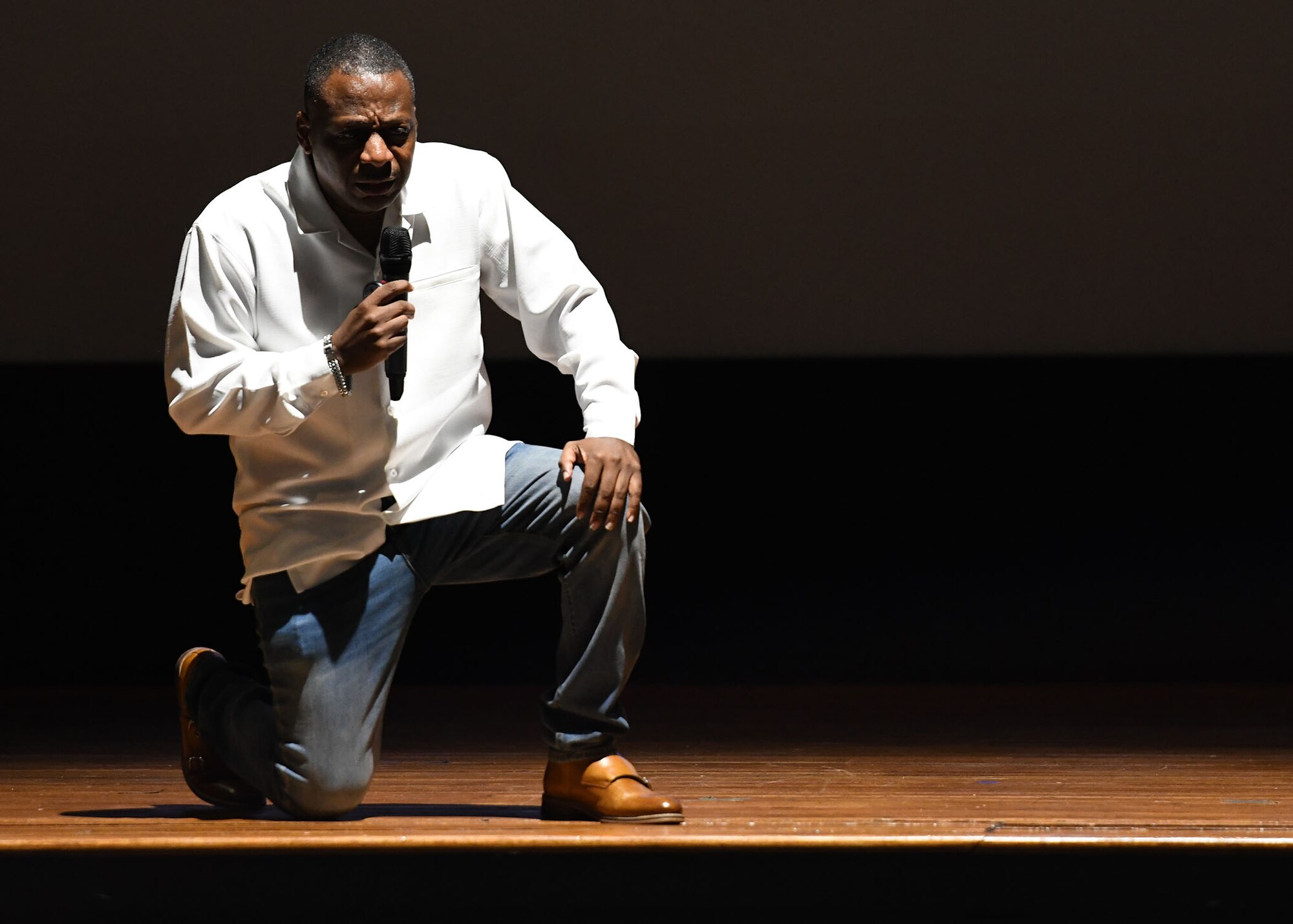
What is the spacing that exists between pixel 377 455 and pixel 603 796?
52 cm

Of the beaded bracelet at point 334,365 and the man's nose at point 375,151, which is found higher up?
the man's nose at point 375,151

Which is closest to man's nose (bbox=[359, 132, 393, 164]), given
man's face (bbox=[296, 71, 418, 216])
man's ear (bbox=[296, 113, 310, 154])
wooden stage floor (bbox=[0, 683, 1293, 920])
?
man's face (bbox=[296, 71, 418, 216])

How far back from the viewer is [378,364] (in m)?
1.87

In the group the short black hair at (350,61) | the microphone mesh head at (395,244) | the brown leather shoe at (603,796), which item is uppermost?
the short black hair at (350,61)

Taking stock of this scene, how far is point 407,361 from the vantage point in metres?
1.93

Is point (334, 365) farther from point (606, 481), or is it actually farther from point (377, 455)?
point (606, 481)

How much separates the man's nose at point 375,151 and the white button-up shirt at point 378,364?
0.42ft

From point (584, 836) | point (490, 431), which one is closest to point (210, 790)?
point (584, 836)

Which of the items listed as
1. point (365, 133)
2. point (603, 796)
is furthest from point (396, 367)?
point (603, 796)

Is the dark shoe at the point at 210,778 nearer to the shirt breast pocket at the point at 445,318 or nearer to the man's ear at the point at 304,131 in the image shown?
the shirt breast pocket at the point at 445,318

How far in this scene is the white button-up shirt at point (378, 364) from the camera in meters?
1.88

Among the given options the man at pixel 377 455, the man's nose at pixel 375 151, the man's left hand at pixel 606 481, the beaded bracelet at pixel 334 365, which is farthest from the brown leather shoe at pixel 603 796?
the man's nose at pixel 375 151

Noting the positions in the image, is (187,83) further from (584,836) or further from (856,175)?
(584,836)

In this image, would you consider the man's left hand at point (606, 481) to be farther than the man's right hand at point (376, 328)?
Yes
